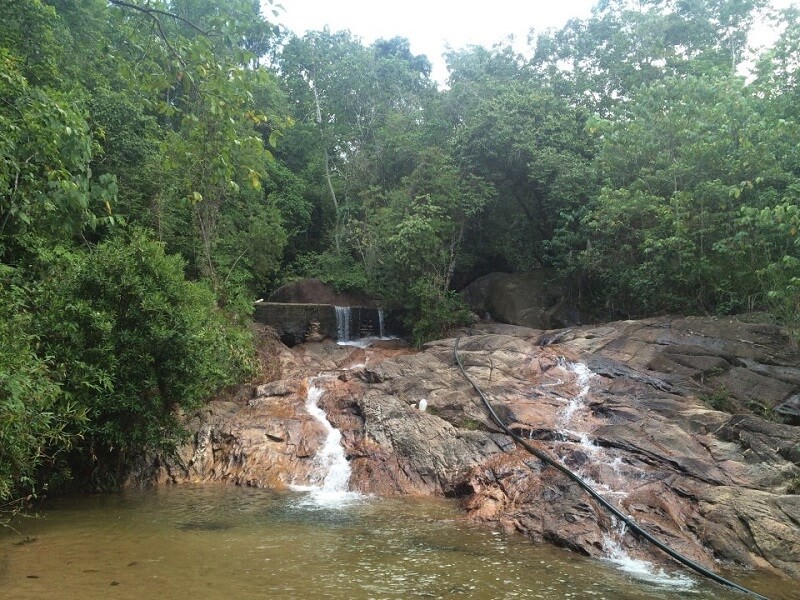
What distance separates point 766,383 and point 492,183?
12289 mm

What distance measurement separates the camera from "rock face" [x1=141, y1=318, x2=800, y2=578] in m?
6.98

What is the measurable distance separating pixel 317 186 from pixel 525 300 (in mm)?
12911

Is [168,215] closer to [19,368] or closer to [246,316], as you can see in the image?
[246,316]

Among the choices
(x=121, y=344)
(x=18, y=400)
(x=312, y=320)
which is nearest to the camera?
(x=18, y=400)

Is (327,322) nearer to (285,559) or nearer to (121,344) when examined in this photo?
(121,344)

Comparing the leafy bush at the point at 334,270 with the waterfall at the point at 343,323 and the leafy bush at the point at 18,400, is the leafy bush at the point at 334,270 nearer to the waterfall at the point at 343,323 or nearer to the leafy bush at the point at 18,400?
the waterfall at the point at 343,323

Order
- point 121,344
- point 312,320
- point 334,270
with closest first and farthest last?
point 121,344, point 312,320, point 334,270

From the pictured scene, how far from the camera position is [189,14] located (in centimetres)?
2359

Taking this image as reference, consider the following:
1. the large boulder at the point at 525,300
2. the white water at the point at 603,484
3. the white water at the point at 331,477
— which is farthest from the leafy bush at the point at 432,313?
the white water at the point at 331,477

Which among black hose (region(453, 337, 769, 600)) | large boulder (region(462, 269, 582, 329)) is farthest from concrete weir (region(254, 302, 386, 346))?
black hose (region(453, 337, 769, 600))

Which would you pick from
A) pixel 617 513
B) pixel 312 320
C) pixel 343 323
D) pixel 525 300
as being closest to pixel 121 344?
pixel 617 513

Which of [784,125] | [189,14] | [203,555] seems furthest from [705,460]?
[189,14]

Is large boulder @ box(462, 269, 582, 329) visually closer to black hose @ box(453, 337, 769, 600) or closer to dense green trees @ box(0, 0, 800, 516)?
dense green trees @ box(0, 0, 800, 516)

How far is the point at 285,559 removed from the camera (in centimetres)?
580
